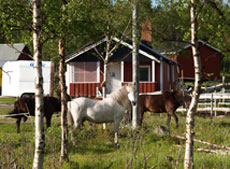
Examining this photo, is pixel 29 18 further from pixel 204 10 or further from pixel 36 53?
pixel 204 10

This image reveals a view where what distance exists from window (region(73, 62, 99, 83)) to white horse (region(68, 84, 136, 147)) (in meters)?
20.6

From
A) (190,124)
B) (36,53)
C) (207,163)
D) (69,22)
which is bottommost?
(207,163)

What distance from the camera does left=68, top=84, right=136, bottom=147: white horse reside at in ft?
37.6

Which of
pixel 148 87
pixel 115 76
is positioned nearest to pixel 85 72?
pixel 115 76

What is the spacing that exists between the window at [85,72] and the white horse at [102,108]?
20619mm

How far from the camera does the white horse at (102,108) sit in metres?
11.4

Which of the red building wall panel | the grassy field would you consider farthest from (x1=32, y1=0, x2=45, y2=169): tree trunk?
the red building wall panel

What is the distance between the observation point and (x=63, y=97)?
8594mm

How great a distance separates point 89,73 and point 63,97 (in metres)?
24.0

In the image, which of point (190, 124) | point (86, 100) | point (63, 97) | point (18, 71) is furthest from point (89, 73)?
point (190, 124)

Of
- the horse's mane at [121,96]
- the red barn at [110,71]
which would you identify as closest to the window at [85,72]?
the red barn at [110,71]

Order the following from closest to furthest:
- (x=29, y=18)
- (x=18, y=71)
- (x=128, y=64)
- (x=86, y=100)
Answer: (x=29, y=18) → (x=86, y=100) → (x=18, y=71) → (x=128, y=64)

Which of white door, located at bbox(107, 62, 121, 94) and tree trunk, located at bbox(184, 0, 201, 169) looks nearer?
tree trunk, located at bbox(184, 0, 201, 169)

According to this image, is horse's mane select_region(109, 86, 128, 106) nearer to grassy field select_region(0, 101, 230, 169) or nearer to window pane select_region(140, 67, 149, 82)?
grassy field select_region(0, 101, 230, 169)
